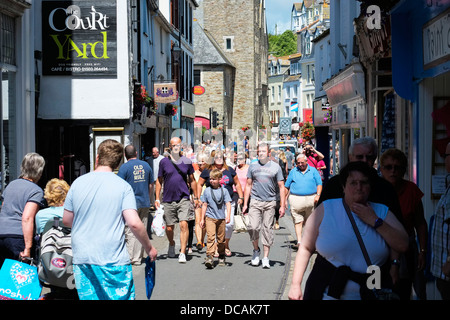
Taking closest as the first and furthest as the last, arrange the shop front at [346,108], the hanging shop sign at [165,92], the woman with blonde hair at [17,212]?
the woman with blonde hair at [17,212], the shop front at [346,108], the hanging shop sign at [165,92]

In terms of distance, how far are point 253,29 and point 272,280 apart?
61.1 metres

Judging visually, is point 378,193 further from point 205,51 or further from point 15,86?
point 205,51

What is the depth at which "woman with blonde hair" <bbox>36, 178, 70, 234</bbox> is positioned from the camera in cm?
683

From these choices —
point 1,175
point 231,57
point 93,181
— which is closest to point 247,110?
point 231,57

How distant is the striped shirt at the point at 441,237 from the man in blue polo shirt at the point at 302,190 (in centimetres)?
652

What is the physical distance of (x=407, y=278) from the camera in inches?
198

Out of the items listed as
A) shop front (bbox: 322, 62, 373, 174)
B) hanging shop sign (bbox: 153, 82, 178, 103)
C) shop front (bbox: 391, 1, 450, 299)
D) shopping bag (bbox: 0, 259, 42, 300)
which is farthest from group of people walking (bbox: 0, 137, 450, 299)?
hanging shop sign (bbox: 153, 82, 178, 103)

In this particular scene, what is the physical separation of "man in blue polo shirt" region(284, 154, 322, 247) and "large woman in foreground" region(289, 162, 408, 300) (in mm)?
7633

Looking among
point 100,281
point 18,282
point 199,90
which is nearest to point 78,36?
point 18,282

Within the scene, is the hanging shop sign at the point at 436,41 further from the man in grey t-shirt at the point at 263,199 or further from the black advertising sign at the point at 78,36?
the black advertising sign at the point at 78,36

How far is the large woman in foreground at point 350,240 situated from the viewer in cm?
432

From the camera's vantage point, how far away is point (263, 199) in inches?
439

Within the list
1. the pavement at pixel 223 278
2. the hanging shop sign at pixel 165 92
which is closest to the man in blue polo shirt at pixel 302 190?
the pavement at pixel 223 278
